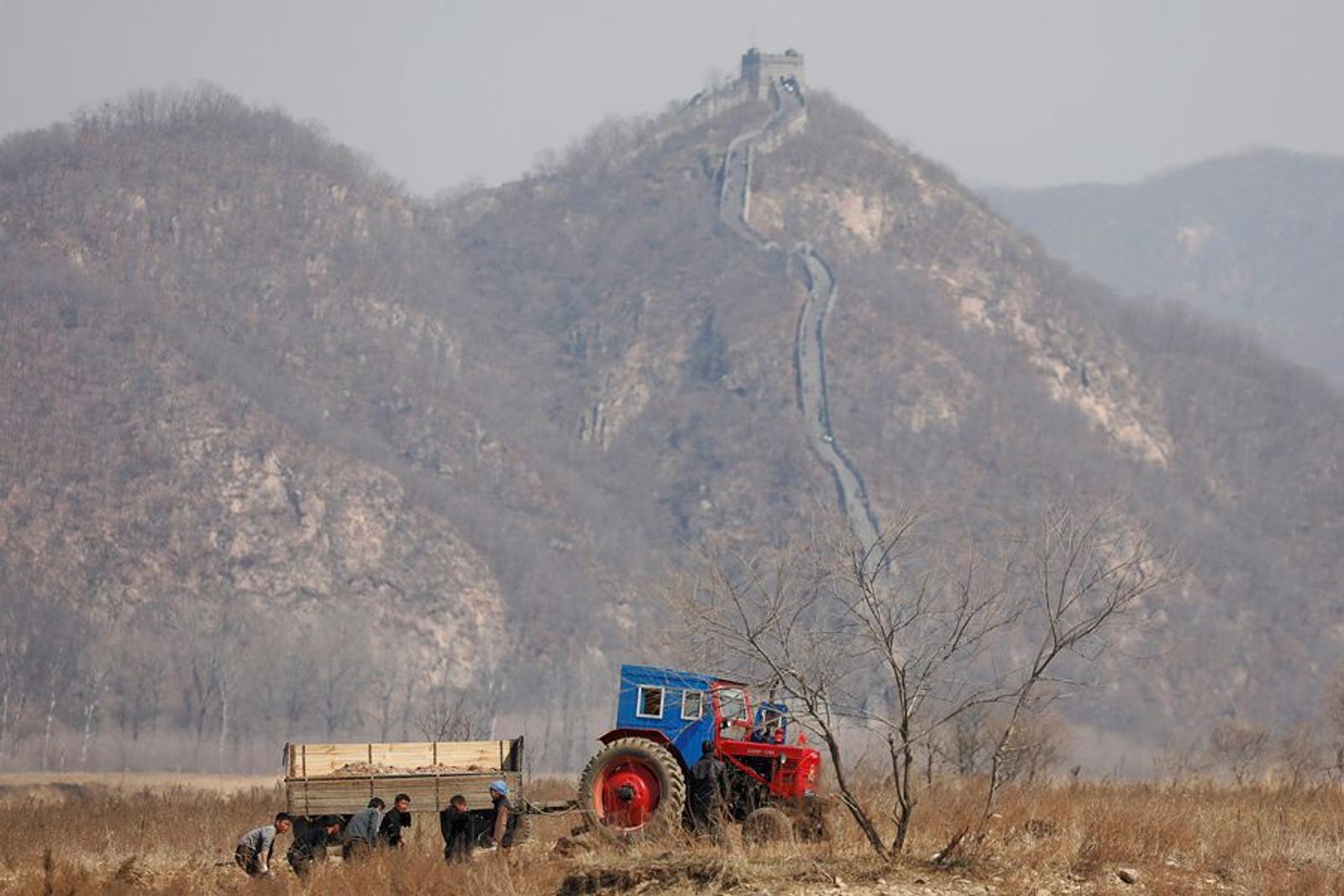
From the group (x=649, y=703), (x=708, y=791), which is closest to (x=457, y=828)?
(x=708, y=791)

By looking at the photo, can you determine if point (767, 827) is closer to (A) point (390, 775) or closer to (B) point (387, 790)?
(B) point (387, 790)

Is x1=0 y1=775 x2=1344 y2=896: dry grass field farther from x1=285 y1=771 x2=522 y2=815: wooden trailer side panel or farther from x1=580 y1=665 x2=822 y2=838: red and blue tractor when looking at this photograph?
x1=580 y1=665 x2=822 y2=838: red and blue tractor

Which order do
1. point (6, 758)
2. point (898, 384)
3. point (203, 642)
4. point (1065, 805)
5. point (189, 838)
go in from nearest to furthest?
point (1065, 805), point (189, 838), point (6, 758), point (203, 642), point (898, 384)

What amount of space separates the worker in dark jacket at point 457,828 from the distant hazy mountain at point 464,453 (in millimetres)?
62021

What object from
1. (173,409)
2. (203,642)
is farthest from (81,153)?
(203,642)

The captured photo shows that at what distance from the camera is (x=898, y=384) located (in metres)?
172

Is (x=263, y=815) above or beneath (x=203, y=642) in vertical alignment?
beneath

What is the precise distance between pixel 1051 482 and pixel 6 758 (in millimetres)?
90225

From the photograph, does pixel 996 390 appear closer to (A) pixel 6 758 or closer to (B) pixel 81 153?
(B) pixel 81 153

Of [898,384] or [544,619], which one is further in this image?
[898,384]

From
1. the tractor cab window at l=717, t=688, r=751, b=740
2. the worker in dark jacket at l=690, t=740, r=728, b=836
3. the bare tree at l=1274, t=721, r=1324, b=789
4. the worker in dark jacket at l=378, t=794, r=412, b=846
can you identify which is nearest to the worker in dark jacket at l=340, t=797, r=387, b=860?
the worker in dark jacket at l=378, t=794, r=412, b=846

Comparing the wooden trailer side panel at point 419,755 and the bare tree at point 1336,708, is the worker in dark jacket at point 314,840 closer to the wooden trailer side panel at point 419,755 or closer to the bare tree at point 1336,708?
the wooden trailer side panel at point 419,755

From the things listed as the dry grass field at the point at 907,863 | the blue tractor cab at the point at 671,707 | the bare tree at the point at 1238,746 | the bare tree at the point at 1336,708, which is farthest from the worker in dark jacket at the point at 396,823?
the bare tree at the point at 1336,708

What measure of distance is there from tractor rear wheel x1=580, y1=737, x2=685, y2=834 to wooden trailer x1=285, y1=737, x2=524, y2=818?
126 cm
